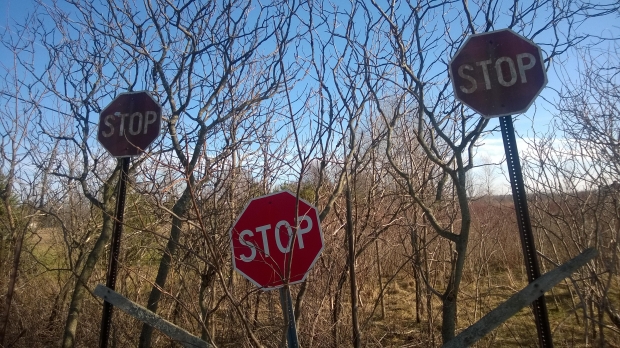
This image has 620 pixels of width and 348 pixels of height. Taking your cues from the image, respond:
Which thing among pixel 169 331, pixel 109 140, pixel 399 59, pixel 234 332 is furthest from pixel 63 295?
pixel 399 59

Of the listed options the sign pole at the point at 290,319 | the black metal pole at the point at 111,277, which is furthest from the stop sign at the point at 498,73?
the black metal pole at the point at 111,277

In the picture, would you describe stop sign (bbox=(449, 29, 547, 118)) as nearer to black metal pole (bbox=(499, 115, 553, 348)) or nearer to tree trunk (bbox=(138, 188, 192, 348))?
black metal pole (bbox=(499, 115, 553, 348))

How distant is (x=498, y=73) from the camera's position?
1947mm

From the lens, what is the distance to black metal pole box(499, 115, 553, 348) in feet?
5.87

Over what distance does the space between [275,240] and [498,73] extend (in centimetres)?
138

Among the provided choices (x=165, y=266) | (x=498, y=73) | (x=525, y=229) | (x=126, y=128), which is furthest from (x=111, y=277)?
(x=498, y=73)

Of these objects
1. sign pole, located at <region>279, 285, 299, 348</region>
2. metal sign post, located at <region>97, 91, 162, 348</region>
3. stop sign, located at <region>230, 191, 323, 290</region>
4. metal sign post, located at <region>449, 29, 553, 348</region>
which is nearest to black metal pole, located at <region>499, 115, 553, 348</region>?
metal sign post, located at <region>449, 29, 553, 348</region>

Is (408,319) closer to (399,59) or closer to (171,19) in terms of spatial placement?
(399,59)

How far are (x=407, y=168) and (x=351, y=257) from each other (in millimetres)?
2280

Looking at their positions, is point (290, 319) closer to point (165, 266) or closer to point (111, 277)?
point (111, 277)

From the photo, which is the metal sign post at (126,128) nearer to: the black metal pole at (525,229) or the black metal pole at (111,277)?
the black metal pole at (111,277)

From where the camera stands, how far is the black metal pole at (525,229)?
1.79 m

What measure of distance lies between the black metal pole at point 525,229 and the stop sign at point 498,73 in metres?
0.09

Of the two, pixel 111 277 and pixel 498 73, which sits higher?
pixel 498 73
